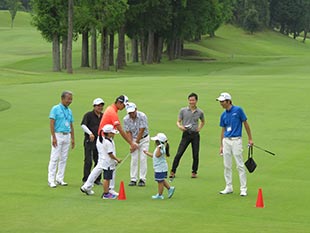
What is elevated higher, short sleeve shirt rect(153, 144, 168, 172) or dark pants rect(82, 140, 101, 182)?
short sleeve shirt rect(153, 144, 168, 172)

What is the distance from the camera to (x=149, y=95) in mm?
33469

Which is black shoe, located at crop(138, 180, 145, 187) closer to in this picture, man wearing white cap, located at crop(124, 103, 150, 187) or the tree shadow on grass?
man wearing white cap, located at crop(124, 103, 150, 187)

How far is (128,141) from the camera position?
15977mm

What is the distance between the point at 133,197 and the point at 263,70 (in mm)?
52962

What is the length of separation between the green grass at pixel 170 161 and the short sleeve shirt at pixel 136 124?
1.26m

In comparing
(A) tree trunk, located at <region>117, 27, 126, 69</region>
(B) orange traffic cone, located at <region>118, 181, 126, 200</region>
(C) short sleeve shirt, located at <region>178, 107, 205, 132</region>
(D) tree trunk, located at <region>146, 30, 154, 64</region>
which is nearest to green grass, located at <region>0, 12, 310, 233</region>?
(B) orange traffic cone, located at <region>118, 181, 126, 200</region>

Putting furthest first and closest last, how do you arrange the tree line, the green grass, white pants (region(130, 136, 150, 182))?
the tree line
white pants (region(130, 136, 150, 182))
the green grass

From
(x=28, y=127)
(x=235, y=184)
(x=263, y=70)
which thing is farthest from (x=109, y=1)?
(x=235, y=184)

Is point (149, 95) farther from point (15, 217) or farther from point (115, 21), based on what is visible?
point (115, 21)

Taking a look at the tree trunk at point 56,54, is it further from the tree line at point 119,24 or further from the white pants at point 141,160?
the white pants at point 141,160

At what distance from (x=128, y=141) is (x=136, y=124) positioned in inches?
22.7

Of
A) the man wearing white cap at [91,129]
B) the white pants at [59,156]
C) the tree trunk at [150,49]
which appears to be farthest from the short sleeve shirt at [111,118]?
the tree trunk at [150,49]

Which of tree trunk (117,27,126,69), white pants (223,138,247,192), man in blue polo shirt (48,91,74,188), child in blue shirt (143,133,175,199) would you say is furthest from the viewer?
tree trunk (117,27,126,69)

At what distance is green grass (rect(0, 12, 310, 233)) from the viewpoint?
42.2ft
